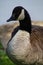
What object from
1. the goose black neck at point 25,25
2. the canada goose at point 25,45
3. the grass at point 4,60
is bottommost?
the grass at point 4,60

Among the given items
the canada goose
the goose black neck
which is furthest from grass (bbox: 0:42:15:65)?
the goose black neck

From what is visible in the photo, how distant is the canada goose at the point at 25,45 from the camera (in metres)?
3.95

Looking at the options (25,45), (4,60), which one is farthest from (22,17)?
(4,60)

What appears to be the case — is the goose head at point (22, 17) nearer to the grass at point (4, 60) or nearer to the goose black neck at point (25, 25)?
the goose black neck at point (25, 25)

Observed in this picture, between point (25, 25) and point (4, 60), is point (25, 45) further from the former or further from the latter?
point (4, 60)

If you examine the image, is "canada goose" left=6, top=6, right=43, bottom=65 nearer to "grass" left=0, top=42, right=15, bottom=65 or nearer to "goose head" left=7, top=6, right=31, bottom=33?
"goose head" left=7, top=6, right=31, bottom=33

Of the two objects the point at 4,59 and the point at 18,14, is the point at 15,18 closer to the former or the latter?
the point at 18,14

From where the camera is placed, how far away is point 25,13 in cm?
396

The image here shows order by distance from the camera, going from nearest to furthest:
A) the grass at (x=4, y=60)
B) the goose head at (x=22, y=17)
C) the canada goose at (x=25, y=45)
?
the goose head at (x=22, y=17), the canada goose at (x=25, y=45), the grass at (x=4, y=60)

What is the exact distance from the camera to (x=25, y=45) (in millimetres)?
3969

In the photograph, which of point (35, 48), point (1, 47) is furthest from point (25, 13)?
point (1, 47)

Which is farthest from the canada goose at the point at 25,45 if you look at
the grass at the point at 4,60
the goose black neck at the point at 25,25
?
the grass at the point at 4,60

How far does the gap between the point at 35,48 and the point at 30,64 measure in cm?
22

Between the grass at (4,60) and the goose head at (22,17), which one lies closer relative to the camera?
the goose head at (22,17)
